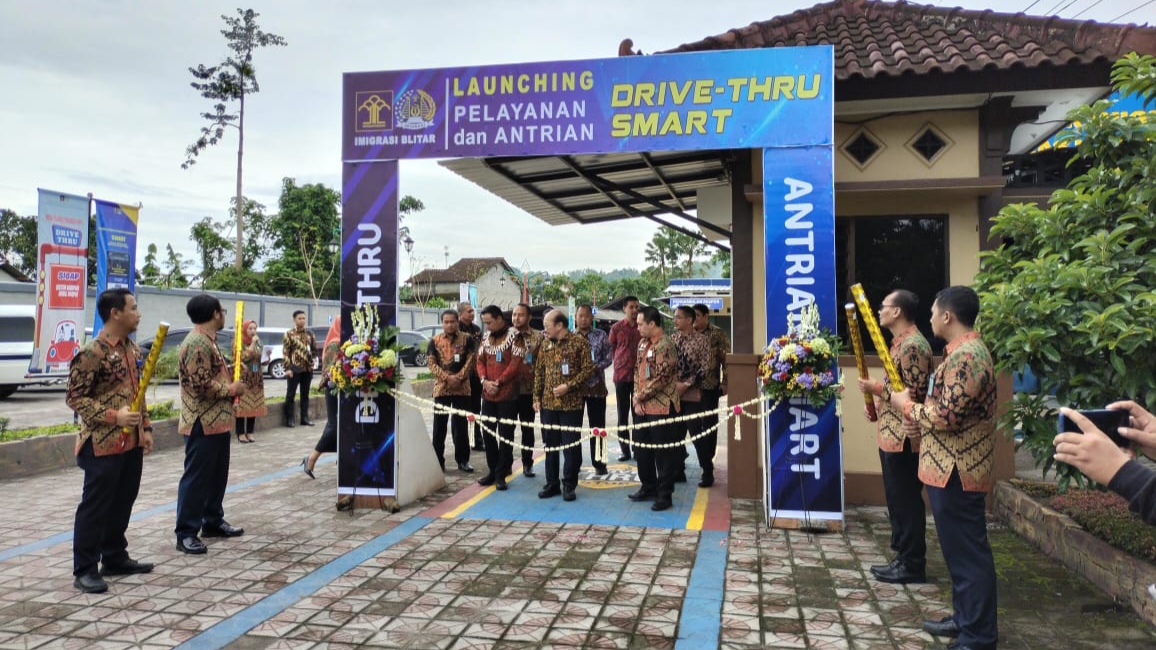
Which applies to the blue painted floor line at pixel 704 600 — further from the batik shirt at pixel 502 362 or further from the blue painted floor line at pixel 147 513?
the blue painted floor line at pixel 147 513

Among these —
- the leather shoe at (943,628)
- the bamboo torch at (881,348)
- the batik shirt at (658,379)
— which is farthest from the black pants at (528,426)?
the leather shoe at (943,628)

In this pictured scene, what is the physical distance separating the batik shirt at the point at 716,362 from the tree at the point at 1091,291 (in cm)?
333

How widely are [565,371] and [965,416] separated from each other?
152 inches

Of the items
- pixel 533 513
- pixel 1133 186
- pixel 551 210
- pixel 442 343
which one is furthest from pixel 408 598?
pixel 551 210

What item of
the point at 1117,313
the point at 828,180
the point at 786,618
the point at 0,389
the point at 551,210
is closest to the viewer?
the point at 1117,313

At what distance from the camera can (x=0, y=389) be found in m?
15.1

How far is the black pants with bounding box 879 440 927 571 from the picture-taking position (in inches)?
180

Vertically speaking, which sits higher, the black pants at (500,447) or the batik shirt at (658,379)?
the batik shirt at (658,379)

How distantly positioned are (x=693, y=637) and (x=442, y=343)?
4.84 metres

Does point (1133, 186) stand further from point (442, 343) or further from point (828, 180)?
point (442, 343)

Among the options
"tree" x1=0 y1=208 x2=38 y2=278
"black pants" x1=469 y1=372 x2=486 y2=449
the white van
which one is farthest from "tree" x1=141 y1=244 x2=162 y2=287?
"black pants" x1=469 y1=372 x2=486 y2=449

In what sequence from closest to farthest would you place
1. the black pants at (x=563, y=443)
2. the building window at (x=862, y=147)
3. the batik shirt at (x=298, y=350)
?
the black pants at (x=563, y=443) → the building window at (x=862, y=147) → the batik shirt at (x=298, y=350)

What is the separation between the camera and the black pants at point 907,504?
458 cm

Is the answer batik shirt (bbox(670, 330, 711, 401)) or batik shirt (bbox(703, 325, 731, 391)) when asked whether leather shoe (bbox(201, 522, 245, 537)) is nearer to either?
batik shirt (bbox(670, 330, 711, 401))
